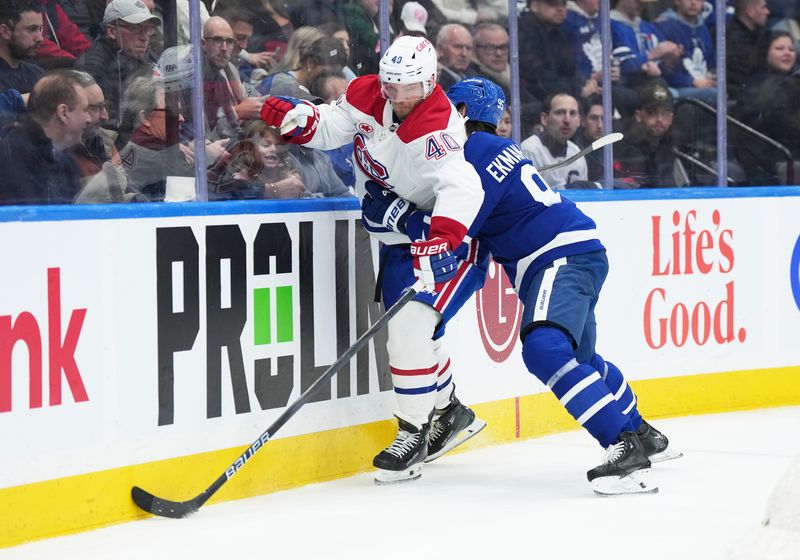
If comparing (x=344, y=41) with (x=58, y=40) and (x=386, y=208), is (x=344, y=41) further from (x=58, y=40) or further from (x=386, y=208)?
(x=58, y=40)

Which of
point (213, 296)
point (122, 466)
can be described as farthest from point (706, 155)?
point (122, 466)

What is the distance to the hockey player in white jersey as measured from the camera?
3.80m

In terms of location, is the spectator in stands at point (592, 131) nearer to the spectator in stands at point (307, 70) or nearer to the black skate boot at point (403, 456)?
the spectator in stands at point (307, 70)

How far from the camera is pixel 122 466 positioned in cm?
348

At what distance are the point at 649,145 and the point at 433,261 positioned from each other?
2068 mm

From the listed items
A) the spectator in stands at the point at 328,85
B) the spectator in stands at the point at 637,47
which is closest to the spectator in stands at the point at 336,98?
the spectator in stands at the point at 328,85

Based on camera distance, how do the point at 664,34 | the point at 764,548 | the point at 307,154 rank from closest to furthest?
1. the point at 764,548
2. the point at 307,154
3. the point at 664,34

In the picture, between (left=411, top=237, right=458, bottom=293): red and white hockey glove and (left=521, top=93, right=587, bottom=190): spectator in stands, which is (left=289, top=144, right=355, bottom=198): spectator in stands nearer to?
(left=411, top=237, right=458, bottom=293): red and white hockey glove

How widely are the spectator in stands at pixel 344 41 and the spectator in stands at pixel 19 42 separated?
118 centimetres

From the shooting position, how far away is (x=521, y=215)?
13.0 ft

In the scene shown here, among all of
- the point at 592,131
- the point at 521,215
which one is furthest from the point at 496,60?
the point at 521,215

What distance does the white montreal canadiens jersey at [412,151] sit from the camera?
3.79 metres

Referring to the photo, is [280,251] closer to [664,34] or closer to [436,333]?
[436,333]

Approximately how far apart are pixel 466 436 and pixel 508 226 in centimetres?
79
